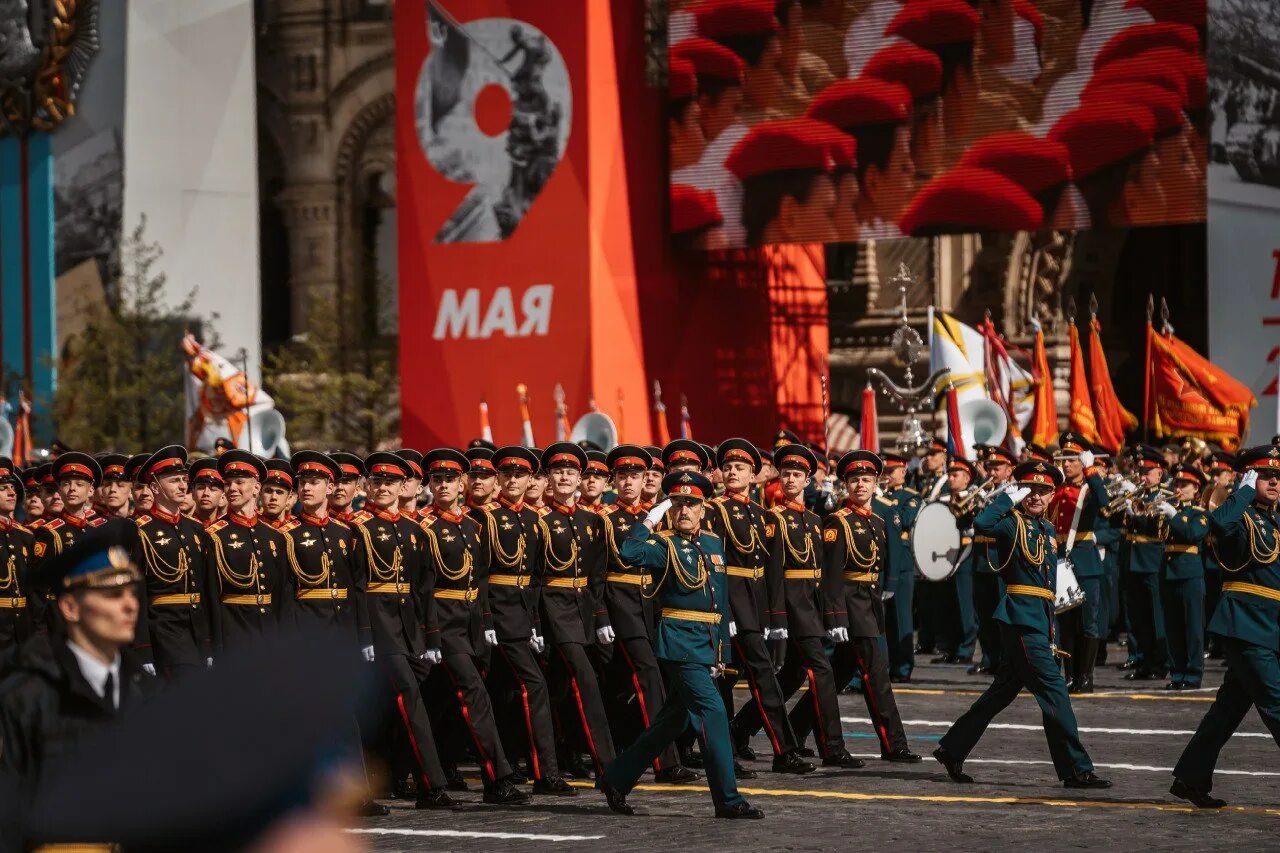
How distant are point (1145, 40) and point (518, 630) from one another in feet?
56.0

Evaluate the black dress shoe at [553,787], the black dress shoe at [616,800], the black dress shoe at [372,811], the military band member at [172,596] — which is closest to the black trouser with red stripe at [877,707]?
the black dress shoe at [553,787]

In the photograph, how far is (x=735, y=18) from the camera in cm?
2967

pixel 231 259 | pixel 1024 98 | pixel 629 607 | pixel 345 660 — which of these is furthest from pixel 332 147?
pixel 345 660

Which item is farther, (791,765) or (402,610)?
(791,765)

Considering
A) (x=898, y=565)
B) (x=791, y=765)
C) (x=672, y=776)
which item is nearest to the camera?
(x=672, y=776)

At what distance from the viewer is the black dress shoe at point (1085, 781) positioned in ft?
39.3

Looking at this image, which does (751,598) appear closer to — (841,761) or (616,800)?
(841,761)

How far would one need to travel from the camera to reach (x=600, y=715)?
12.7 metres

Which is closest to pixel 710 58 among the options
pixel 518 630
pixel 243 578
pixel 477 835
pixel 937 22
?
pixel 937 22

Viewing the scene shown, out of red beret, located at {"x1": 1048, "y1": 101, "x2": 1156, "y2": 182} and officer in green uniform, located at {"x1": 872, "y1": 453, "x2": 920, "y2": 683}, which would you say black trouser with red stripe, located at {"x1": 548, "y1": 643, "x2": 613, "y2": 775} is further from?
red beret, located at {"x1": 1048, "y1": 101, "x2": 1156, "y2": 182}

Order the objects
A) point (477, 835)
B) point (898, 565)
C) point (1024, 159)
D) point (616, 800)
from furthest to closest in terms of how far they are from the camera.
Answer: point (1024, 159), point (898, 565), point (616, 800), point (477, 835)

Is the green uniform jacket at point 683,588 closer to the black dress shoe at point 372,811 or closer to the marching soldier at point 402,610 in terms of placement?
the marching soldier at point 402,610

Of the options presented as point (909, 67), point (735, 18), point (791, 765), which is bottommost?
point (791, 765)

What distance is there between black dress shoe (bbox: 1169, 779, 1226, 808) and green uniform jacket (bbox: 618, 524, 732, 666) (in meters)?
2.35
